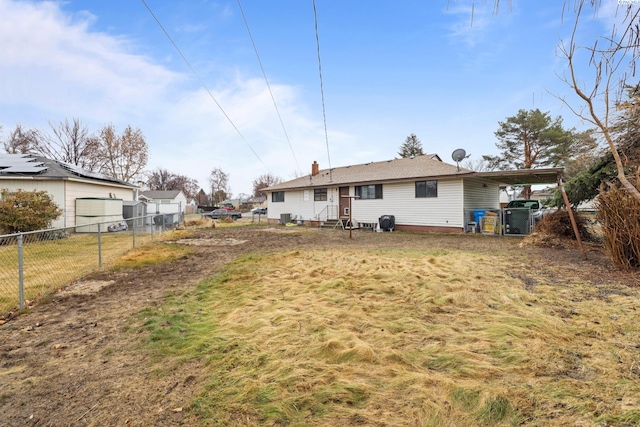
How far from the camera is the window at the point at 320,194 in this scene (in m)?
20.3

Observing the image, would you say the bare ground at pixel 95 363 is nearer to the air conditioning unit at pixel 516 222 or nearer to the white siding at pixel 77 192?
the air conditioning unit at pixel 516 222

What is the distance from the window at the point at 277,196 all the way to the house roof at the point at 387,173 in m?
0.58

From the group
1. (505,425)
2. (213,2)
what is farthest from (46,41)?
(505,425)

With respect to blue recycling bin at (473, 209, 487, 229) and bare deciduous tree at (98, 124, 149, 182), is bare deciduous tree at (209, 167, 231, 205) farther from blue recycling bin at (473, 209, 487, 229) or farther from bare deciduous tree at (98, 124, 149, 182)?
blue recycling bin at (473, 209, 487, 229)

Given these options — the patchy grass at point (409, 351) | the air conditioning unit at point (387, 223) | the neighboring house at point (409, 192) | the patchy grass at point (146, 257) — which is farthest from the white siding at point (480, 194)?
the patchy grass at point (146, 257)

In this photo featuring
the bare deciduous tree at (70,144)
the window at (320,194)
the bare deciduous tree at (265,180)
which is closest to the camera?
the window at (320,194)

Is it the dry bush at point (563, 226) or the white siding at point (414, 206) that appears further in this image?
the white siding at point (414, 206)

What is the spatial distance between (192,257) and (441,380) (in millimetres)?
7929

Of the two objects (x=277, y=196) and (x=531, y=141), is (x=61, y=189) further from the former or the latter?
(x=531, y=141)

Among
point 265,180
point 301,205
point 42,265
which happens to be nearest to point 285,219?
point 301,205

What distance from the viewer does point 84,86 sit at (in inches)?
575

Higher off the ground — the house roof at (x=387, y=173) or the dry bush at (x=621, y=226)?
the house roof at (x=387, y=173)

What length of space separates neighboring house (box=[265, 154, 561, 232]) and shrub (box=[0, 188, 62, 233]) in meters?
13.3

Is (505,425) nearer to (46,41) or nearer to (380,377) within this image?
(380,377)
